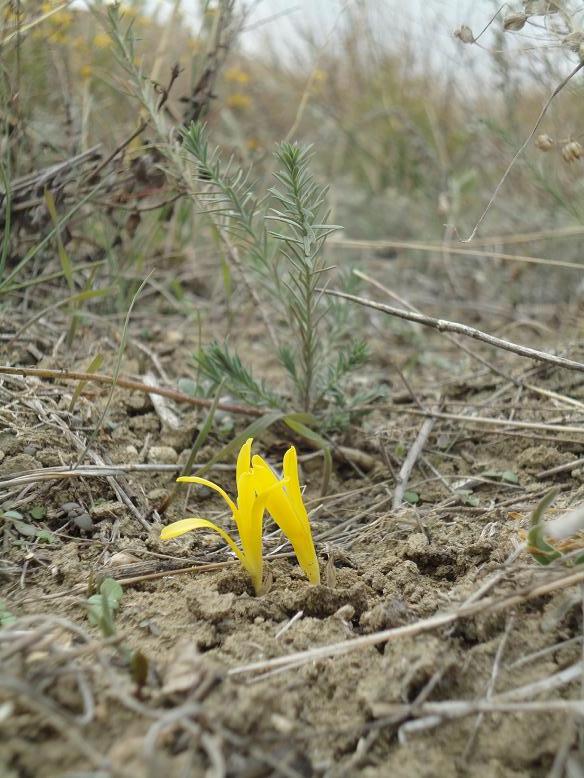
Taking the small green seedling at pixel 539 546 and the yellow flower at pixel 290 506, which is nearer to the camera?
the small green seedling at pixel 539 546

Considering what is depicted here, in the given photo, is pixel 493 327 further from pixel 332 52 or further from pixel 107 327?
pixel 332 52

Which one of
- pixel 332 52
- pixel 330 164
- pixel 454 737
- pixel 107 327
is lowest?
pixel 454 737

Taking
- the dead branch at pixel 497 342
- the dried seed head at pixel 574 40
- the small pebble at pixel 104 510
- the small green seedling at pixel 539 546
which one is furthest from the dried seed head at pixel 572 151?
the small pebble at pixel 104 510

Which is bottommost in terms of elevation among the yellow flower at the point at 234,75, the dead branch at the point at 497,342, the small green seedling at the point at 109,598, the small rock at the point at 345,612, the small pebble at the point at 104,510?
the small green seedling at the point at 109,598

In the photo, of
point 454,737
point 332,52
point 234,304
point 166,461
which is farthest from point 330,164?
point 454,737

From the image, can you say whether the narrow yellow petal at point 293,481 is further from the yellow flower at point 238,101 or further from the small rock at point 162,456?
the yellow flower at point 238,101

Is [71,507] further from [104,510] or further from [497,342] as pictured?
[497,342]

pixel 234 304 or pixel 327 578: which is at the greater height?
pixel 234 304
